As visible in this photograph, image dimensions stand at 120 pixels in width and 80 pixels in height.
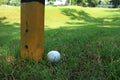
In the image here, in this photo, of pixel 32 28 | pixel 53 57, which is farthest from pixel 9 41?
pixel 53 57

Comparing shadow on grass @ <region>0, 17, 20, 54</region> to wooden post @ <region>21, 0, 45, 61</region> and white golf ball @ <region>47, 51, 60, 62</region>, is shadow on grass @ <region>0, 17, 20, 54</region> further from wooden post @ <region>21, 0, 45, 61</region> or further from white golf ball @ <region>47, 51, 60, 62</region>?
white golf ball @ <region>47, 51, 60, 62</region>

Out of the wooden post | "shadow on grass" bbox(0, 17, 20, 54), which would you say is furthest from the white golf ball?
"shadow on grass" bbox(0, 17, 20, 54)

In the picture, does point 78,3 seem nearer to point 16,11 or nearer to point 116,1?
point 116,1

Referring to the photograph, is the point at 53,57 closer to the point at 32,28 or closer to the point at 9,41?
the point at 32,28

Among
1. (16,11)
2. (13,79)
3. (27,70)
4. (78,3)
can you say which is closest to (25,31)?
(27,70)

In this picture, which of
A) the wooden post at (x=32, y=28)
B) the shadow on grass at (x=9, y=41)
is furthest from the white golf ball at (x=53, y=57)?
the shadow on grass at (x=9, y=41)

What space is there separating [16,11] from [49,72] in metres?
22.7

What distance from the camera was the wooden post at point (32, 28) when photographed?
4793 millimetres

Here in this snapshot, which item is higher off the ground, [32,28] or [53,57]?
[32,28]

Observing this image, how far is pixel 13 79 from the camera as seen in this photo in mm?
3951

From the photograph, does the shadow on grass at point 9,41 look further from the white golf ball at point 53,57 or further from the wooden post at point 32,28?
the white golf ball at point 53,57

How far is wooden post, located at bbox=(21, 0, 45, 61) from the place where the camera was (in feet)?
15.7

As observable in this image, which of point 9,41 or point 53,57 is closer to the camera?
point 53,57

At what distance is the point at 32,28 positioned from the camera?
481cm
